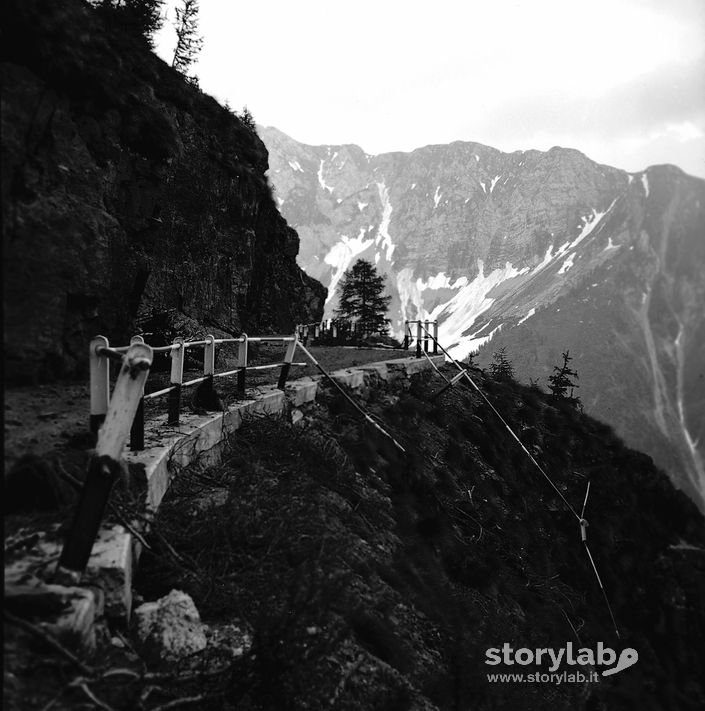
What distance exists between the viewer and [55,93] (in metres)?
5.51

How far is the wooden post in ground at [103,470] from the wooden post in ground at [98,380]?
24.1 inches

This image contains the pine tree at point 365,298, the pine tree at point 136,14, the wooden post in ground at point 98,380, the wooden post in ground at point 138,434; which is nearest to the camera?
the wooden post in ground at point 98,380

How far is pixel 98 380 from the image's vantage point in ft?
10.3

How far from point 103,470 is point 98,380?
3.09 feet

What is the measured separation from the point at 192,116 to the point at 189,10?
2292 cm

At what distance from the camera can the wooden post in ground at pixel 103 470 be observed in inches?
91.2

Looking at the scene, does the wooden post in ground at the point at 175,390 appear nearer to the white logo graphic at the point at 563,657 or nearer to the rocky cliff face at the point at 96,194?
the rocky cliff face at the point at 96,194

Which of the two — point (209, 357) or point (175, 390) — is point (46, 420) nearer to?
point (175, 390)

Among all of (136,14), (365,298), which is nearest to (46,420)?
(136,14)

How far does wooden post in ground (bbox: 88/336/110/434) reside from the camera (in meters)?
3.08

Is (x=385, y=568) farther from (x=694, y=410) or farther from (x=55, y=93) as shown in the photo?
(x=694, y=410)

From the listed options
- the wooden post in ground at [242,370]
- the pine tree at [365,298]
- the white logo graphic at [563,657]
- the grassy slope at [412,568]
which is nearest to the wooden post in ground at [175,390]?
the grassy slope at [412,568]

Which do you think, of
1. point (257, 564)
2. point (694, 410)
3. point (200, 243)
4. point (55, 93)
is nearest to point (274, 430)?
point (257, 564)

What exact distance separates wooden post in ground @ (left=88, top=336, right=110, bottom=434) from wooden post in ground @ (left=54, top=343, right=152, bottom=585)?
24.1 inches
